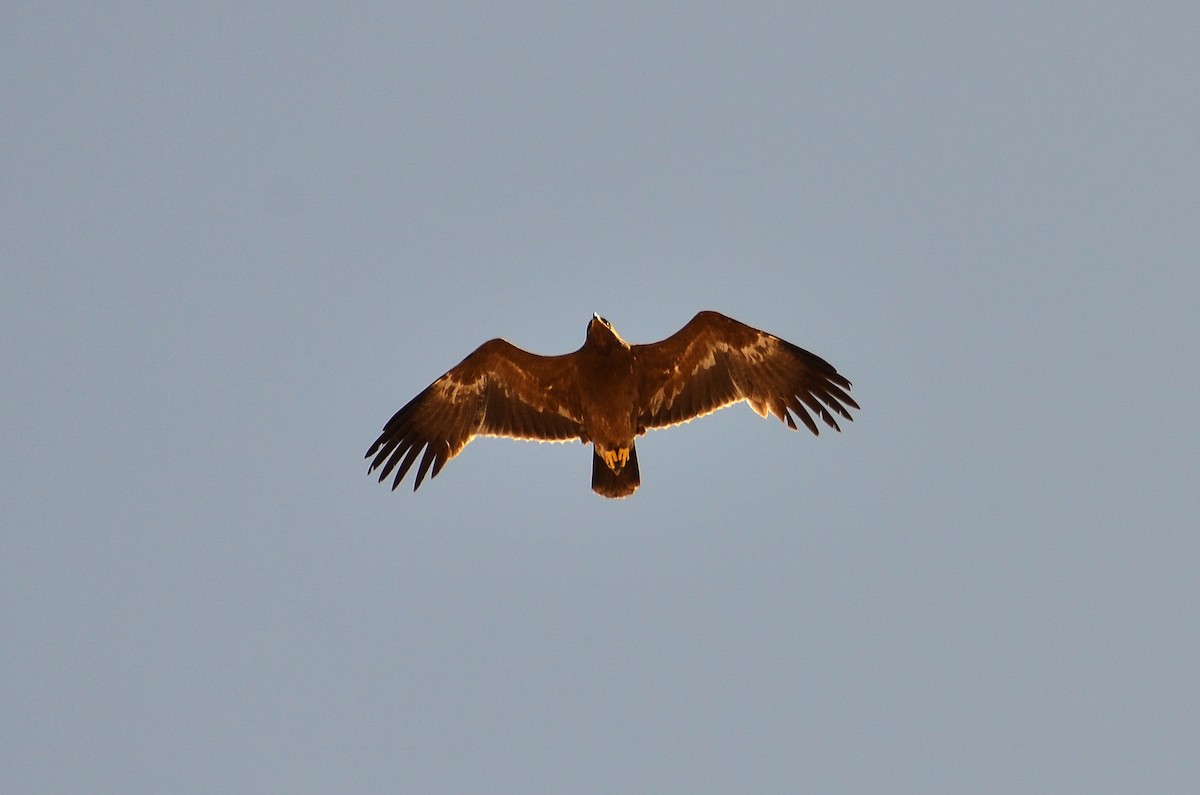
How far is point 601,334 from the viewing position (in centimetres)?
1252

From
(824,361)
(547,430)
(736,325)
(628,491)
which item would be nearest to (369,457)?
(547,430)

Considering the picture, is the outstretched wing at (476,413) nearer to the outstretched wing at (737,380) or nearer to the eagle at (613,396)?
the eagle at (613,396)

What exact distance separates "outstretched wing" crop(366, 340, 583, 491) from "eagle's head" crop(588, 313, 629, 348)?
854 mm

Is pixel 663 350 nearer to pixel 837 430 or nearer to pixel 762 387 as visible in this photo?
pixel 762 387

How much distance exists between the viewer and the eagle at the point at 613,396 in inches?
516

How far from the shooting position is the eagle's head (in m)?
12.4

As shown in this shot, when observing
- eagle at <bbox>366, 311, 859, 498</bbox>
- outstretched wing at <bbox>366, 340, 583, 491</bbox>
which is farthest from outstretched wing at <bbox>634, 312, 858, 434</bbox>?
outstretched wing at <bbox>366, 340, 583, 491</bbox>

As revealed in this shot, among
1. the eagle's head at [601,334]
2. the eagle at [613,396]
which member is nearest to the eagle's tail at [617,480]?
the eagle at [613,396]

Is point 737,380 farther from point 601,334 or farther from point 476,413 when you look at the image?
point 476,413

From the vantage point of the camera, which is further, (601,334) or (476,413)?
(476,413)

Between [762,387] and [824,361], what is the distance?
2.43 ft

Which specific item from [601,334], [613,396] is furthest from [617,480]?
[601,334]

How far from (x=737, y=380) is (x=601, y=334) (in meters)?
1.82

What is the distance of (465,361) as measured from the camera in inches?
523
